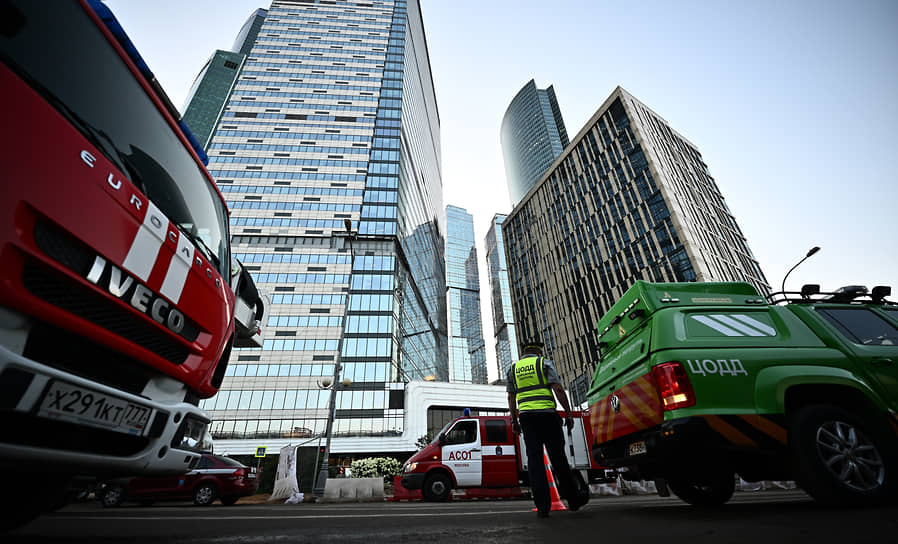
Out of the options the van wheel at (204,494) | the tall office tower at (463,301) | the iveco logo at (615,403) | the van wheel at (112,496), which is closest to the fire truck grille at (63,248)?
the iveco logo at (615,403)

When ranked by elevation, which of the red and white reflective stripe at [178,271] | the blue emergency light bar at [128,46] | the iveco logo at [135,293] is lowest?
the iveco logo at [135,293]

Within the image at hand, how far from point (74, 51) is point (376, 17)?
96.4 meters

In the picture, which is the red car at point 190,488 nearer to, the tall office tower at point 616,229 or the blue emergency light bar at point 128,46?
the blue emergency light bar at point 128,46

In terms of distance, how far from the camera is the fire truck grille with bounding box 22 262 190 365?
Answer: 132 centimetres

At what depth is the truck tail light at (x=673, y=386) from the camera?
2801 mm

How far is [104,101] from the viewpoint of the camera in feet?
6.29

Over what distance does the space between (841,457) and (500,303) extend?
108m

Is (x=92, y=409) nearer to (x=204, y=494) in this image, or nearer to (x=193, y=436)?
(x=193, y=436)

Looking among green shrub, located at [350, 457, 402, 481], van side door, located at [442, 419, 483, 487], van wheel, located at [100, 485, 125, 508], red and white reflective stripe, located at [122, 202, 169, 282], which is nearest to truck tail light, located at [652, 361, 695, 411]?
red and white reflective stripe, located at [122, 202, 169, 282]

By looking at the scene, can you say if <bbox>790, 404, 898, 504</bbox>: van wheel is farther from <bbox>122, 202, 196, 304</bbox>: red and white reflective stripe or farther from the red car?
the red car

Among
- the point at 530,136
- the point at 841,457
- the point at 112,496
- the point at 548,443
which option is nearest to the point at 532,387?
the point at 548,443

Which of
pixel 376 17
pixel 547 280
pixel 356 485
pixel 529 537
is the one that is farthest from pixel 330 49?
pixel 529 537

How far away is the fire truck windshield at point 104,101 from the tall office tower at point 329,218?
2596cm

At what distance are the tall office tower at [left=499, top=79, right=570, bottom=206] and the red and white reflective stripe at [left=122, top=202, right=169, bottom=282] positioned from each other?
11302 cm
